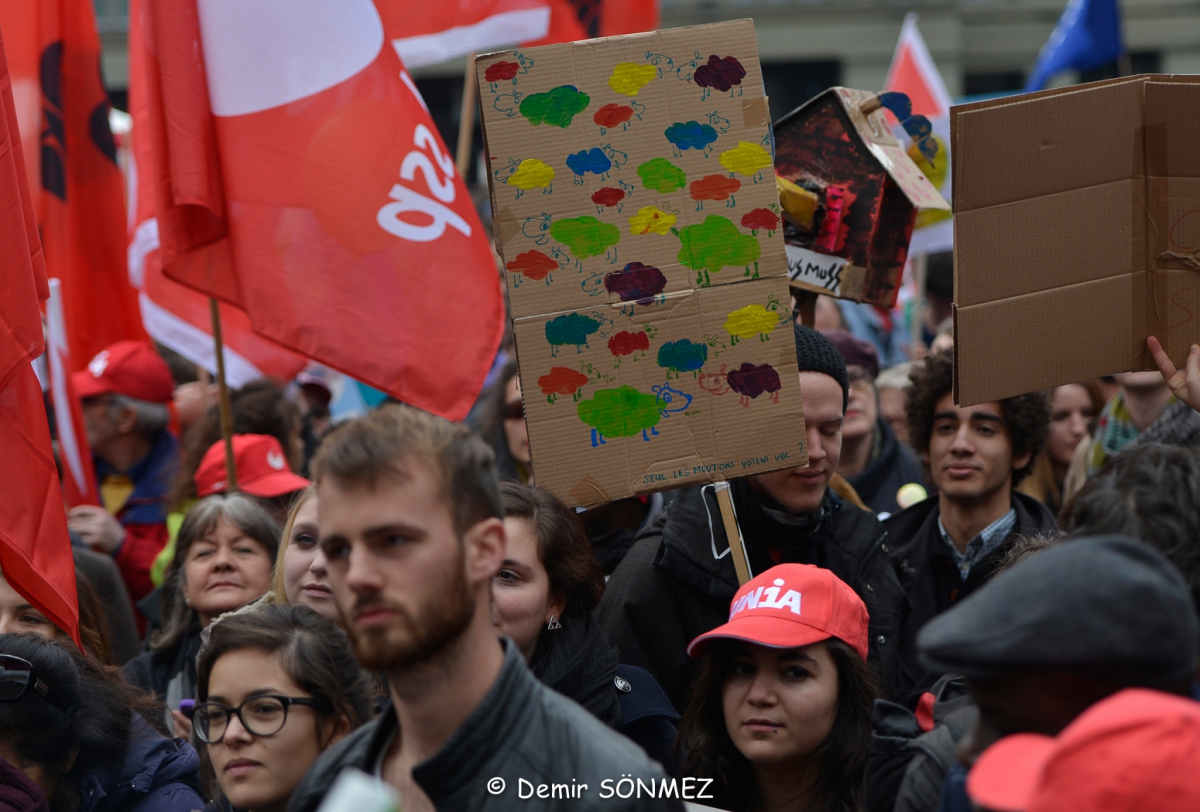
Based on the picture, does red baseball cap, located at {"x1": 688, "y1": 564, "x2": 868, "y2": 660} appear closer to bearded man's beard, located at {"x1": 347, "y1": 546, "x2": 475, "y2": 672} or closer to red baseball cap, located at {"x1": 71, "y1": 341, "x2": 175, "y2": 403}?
bearded man's beard, located at {"x1": 347, "y1": 546, "x2": 475, "y2": 672}

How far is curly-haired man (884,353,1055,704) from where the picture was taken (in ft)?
13.0

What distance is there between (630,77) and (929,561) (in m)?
1.84

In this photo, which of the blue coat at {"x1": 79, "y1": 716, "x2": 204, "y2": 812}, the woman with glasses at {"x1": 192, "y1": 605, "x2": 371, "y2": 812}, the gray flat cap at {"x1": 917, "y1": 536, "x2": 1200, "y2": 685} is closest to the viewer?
the gray flat cap at {"x1": 917, "y1": 536, "x2": 1200, "y2": 685}

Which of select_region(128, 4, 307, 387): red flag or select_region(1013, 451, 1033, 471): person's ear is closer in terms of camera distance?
select_region(1013, 451, 1033, 471): person's ear

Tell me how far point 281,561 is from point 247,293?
896 millimetres

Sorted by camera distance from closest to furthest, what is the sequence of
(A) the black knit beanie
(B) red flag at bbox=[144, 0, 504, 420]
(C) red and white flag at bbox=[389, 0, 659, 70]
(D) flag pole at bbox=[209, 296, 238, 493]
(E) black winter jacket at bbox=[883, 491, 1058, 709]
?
(A) the black knit beanie < (E) black winter jacket at bbox=[883, 491, 1058, 709] < (B) red flag at bbox=[144, 0, 504, 420] < (D) flag pole at bbox=[209, 296, 238, 493] < (C) red and white flag at bbox=[389, 0, 659, 70]

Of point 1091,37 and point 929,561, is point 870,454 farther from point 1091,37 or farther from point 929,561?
point 1091,37

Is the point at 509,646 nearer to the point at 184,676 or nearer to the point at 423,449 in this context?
the point at 423,449

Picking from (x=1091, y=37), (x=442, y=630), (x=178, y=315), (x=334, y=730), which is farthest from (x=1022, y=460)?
(x=1091, y=37)

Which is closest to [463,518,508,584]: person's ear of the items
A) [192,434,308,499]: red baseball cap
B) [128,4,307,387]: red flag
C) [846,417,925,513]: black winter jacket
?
[192,434,308,499]: red baseball cap

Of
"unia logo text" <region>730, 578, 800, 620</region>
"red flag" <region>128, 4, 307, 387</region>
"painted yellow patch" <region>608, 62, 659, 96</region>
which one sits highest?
"painted yellow patch" <region>608, 62, 659, 96</region>

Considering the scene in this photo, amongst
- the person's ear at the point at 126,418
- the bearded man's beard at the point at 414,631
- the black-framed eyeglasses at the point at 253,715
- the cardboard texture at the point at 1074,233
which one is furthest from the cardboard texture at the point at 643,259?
the person's ear at the point at 126,418

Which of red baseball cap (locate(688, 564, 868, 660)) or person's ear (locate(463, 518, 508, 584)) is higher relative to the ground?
person's ear (locate(463, 518, 508, 584))

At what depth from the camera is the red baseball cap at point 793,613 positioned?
2992 millimetres
